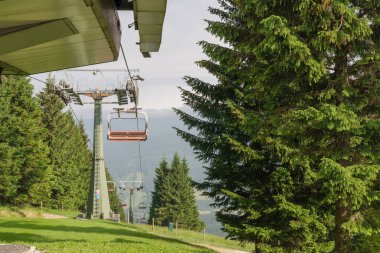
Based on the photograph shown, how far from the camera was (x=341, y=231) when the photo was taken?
31.3 feet

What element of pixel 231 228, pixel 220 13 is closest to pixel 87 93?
pixel 220 13

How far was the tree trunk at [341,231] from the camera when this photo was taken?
31.5 ft

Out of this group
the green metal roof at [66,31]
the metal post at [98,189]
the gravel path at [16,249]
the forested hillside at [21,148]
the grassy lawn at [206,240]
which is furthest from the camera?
the forested hillside at [21,148]

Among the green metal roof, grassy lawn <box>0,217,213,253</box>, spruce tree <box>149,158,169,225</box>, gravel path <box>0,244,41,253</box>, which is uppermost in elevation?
spruce tree <box>149,158,169,225</box>

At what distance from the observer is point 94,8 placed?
6.83 ft

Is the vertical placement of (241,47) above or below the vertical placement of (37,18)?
above

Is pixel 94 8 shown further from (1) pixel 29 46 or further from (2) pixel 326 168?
(2) pixel 326 168

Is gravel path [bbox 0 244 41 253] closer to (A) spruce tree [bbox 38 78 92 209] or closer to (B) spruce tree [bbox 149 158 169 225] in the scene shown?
(A) spruce tree [bbox 38 78 92 209]

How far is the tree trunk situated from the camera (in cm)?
959

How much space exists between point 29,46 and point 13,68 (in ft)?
2.19

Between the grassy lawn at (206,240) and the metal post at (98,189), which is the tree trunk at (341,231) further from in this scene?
the metal post at (98,189)

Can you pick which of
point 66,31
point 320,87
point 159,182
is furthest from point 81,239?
point 159,182

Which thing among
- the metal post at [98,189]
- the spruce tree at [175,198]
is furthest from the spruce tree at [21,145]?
the spruce tree at [175,198]

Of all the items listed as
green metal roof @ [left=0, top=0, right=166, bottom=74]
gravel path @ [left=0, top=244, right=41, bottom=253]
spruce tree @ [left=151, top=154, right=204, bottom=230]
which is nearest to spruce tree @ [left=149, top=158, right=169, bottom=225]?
spruce tree @ [left=151, top=154, right=204, bottom=230]
